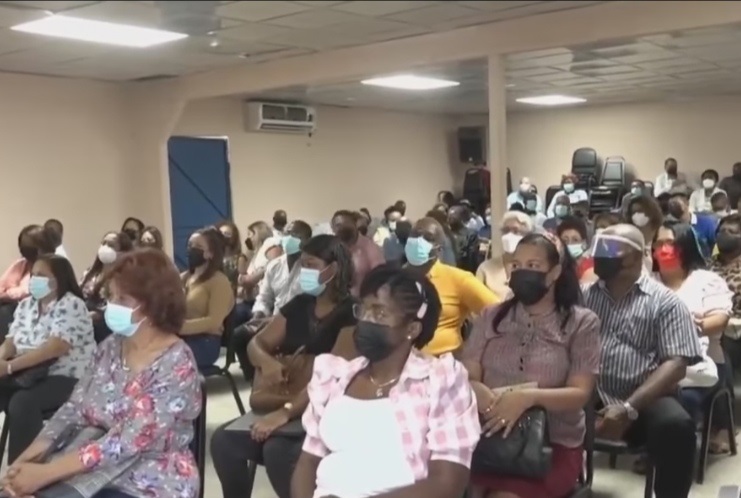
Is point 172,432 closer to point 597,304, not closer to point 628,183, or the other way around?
point 597,304

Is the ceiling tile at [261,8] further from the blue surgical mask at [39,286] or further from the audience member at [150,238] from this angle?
the audience member at [150,238]

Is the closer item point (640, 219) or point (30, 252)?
point (640, 219)

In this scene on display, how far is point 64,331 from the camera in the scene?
12.3ft

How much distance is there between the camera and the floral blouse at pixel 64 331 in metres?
3.75

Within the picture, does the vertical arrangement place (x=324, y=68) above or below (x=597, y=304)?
above

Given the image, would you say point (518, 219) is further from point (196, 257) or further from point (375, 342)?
point (375, 342)

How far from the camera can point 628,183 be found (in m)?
12.2

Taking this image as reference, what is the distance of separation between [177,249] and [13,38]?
3452 millimetres

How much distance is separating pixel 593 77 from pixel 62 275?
20.4 ft

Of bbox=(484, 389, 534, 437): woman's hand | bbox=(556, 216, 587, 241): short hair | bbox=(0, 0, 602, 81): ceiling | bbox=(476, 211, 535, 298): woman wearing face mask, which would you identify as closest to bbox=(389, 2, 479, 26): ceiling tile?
bbox=(0, 0, 602, 81): ceiling

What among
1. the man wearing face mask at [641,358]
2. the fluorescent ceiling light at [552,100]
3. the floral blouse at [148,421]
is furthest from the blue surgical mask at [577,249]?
the fluorescent ceiling light at [552,100]

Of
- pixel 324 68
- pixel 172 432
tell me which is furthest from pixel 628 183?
pixel 172 432

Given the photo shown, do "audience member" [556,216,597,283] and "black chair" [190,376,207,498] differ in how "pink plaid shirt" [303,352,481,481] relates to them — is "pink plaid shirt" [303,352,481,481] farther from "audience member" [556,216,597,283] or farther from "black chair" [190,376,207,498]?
"audience member" [556,216,597,283]

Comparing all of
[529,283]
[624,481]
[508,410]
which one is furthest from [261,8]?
Result: [624,481]
